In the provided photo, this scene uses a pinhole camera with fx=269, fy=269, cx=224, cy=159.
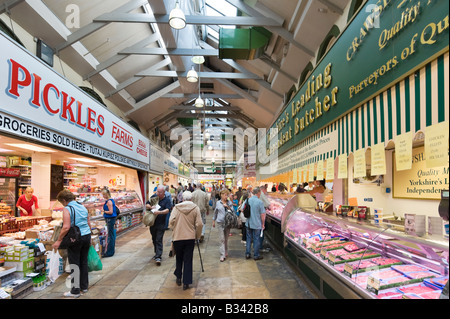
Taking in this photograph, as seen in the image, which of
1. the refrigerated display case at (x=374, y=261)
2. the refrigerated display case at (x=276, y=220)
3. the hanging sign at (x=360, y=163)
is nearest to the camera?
the refrigerated display case at (x=374, y=261)

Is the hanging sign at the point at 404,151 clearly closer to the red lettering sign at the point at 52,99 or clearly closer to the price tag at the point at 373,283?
the price tag at the point at 373,283

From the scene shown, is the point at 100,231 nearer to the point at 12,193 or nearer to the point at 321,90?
the point at 12,193

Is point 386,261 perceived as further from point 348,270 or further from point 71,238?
point 71,238

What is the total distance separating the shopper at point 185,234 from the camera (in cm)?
430

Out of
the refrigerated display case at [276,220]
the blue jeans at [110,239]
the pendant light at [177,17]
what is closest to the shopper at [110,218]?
the blue jeans at [110,239]

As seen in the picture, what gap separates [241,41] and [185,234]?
20.2ft

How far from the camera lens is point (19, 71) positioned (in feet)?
14.0

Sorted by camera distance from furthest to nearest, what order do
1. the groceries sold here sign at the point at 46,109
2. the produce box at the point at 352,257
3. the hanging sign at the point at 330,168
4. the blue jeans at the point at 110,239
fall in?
the blue jeans at the point at 110,239, the hanging sign at the point at 330,168, the groceries sold here sign at the point at 46,109, the produce box at the point at 352,257

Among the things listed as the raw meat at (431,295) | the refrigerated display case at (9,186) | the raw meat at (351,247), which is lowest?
the raw meat at (431,295)

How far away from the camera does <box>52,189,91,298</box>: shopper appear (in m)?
3.96

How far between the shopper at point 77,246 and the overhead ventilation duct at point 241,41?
6105 mm

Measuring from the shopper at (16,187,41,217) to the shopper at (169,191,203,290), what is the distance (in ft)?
13.7

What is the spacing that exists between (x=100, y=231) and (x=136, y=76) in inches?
258

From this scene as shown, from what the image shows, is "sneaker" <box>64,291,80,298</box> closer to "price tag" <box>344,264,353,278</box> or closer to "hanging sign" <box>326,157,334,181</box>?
"price tag" <box>344,264,353,278</box>
